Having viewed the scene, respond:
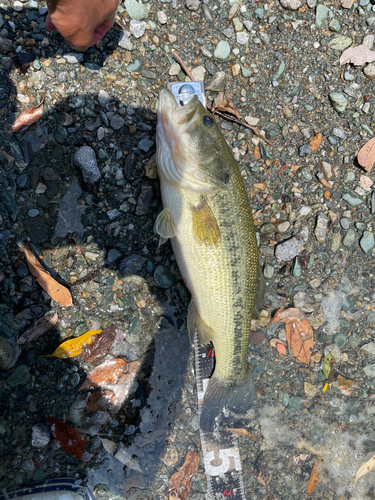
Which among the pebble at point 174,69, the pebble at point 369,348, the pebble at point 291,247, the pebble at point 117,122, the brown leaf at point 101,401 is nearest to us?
the brown leaf at point 101,401

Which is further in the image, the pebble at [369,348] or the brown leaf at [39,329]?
the pebble at [369,348]

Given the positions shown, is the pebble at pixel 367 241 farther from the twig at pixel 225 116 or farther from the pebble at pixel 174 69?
the pebble at pixel 174 69

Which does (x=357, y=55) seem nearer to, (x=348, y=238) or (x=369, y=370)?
(x=348, y=238)

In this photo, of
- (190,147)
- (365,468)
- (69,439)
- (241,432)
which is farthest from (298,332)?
(69,439)

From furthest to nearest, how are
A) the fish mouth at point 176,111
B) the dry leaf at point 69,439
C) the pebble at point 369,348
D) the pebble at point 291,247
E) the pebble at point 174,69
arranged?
1. the pebble at point 369,348
2. the pebble at point 291,247
3. the pebble at point 174,69
4. the dry leaf at point 69,439
5. the fish mouth at point 176,111

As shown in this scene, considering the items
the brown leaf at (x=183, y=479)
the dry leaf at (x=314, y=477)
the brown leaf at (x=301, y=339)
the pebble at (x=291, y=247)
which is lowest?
the dry leaf at (x=314, y=477)

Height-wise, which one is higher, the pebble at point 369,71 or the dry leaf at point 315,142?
the pebble at point 369,71

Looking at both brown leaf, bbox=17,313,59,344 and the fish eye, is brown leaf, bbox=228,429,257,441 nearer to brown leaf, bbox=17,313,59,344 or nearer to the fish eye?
brown leaf, bbox=17,313,59,344

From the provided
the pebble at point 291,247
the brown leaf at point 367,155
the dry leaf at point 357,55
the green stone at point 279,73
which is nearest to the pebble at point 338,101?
the dry leaf at point 357,55
